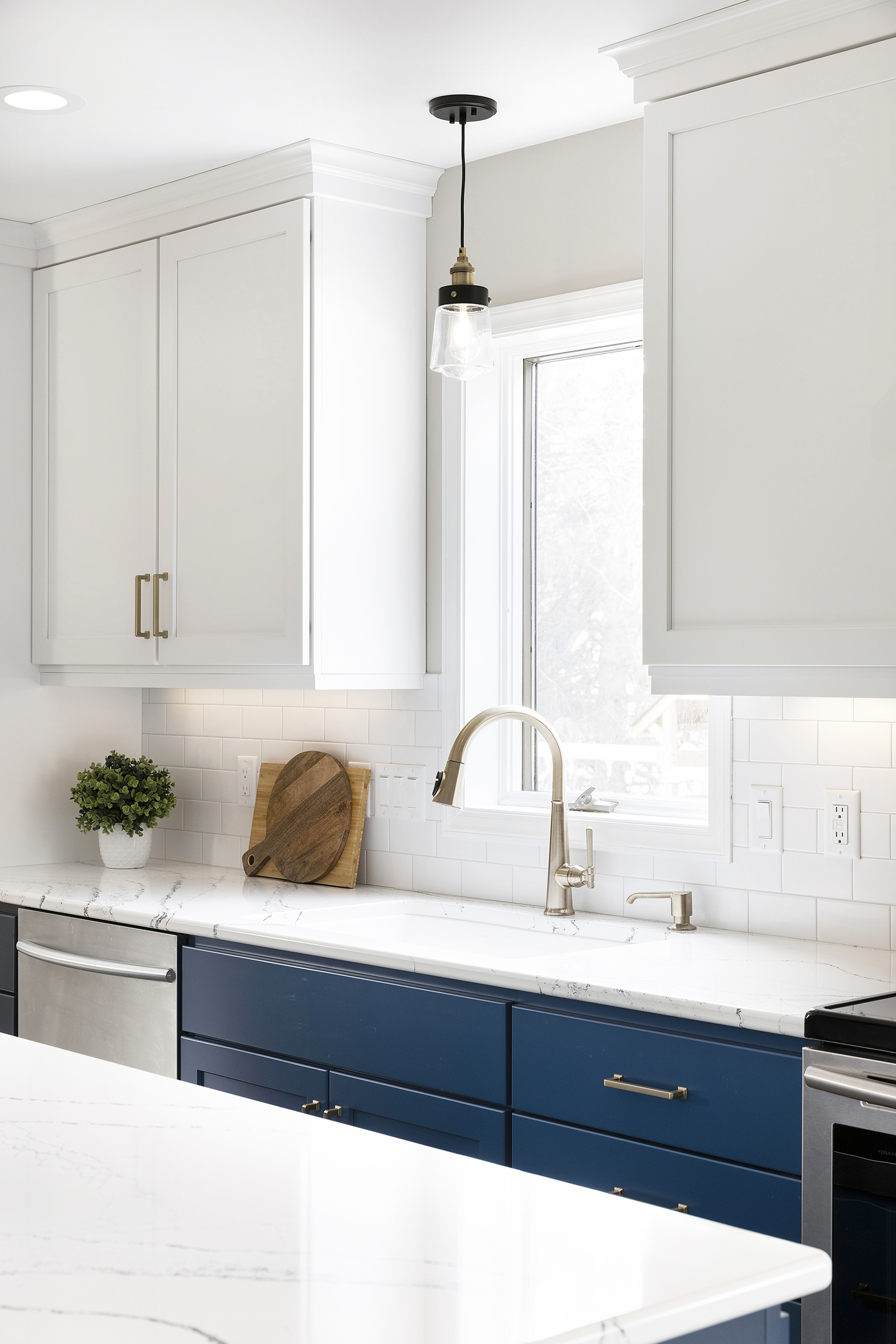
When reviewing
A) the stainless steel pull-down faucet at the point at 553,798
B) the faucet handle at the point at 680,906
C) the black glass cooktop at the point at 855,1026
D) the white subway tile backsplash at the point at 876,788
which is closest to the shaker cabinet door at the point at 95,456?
→ the stainless steel pull-down faucet at the point at 553,798

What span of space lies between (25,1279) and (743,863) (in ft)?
6.29

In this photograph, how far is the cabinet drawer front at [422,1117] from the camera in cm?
235

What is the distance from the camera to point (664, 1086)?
2125mm

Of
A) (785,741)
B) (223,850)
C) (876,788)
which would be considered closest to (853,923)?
(876,788)

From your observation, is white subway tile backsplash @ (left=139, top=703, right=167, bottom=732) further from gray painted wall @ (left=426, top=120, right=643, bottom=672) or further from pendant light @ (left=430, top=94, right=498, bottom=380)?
pendant light @ (left=430, top=94, right=498, bottom=380)

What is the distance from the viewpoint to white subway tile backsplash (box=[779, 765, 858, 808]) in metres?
2.59

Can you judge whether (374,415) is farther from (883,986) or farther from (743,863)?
(883,986)

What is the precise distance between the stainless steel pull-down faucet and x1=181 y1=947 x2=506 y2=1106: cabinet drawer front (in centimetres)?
47

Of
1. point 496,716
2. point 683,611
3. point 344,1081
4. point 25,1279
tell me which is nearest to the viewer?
point 25,1279

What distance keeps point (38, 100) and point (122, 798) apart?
1.68 meters

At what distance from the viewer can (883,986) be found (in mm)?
2211

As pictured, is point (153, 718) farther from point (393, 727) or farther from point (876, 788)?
point (876, 788)

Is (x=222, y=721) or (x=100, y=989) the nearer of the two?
(x=100, y=989)

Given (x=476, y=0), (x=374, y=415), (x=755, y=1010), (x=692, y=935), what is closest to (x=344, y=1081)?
(x=692, y=935)
